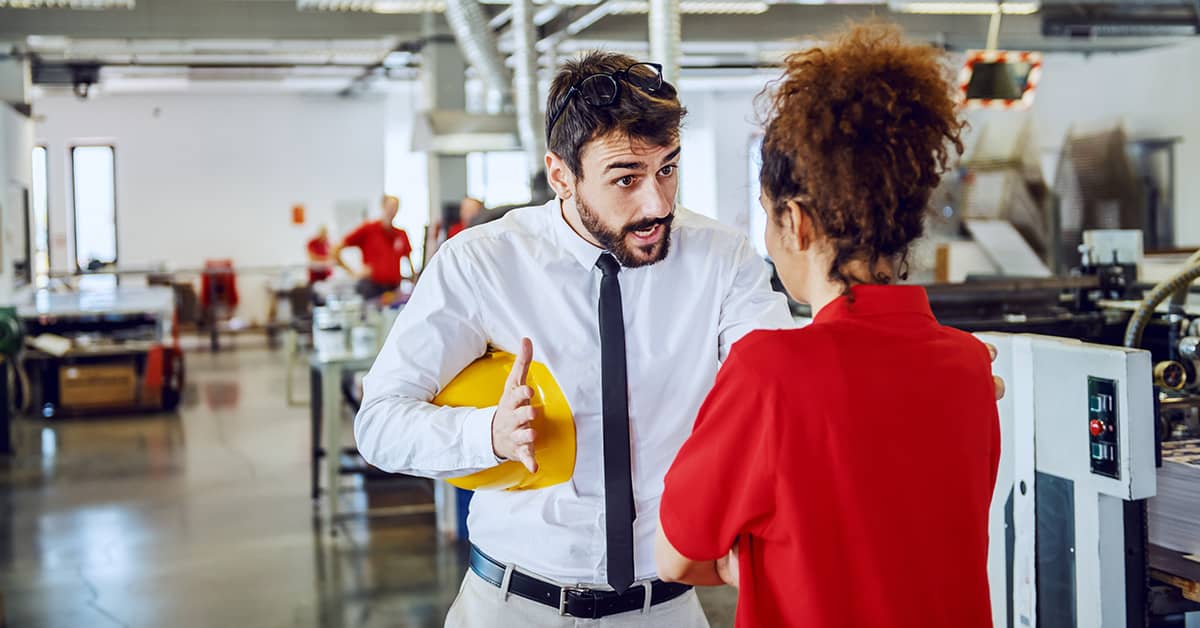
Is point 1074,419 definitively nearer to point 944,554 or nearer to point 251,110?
point 944,554

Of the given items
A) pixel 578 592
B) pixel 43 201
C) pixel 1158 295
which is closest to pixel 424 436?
pixel 578 592

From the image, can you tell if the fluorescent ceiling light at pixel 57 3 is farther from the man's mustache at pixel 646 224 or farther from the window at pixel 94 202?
the man's mustache at pixel 646 224

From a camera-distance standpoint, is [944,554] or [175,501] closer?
[944,554]

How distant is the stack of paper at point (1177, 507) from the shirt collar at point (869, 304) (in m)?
0.79

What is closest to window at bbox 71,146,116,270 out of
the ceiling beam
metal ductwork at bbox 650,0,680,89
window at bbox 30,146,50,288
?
window at bbox 30,146,50,288

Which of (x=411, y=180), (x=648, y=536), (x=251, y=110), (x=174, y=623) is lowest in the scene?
(x=174, y=623)

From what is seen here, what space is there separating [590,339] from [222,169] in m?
15.6

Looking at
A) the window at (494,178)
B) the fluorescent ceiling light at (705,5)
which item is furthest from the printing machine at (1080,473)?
the window at (494,178)

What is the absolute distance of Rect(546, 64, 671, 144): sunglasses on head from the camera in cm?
144

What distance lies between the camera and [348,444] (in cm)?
707

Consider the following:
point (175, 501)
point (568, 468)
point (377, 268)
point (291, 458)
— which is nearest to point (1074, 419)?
point (568, 468)

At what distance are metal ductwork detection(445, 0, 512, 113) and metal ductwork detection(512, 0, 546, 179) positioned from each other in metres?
0.44

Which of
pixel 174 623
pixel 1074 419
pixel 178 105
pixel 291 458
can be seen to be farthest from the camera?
pixel 178 105

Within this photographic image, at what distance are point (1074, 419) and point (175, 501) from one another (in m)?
5.14
